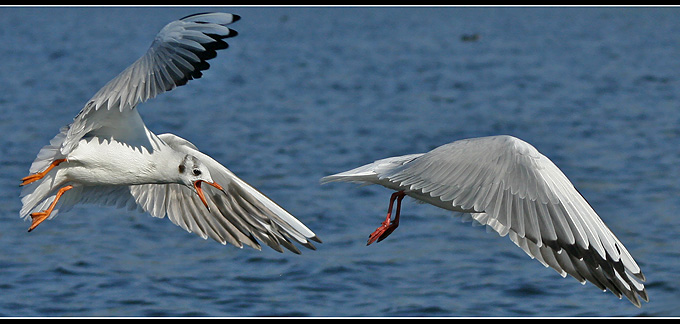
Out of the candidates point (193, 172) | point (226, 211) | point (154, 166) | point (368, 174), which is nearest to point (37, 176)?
point (154, 166)

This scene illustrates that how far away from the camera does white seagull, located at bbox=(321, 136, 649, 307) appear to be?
5199 millimetres

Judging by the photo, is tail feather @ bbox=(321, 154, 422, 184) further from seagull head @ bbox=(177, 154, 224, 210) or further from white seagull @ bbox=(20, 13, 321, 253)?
seagull head @ bbox=(177, 154, 224, 210)

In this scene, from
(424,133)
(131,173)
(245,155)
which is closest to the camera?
(131,173)

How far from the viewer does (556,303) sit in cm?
768

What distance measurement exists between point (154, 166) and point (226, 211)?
1008 mm

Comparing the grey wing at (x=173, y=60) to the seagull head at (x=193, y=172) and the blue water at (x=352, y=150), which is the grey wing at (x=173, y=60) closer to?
the blue water at (x=352, y=150)

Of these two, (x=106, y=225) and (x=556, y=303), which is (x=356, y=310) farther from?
(x=106, y=225)

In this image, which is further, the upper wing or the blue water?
Answer: the blue water

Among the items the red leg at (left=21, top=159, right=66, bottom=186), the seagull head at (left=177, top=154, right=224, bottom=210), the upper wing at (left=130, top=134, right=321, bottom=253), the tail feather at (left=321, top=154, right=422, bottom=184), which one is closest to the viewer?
the red leg at (left=21, top=159, right=66, bottom=186)

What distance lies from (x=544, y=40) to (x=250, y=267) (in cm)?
1954

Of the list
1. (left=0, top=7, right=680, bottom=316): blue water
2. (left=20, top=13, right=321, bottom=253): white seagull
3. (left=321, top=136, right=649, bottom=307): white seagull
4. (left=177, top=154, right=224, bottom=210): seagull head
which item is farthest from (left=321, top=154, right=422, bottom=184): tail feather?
(left=0, top=7, right=680, bottom=316): blue water

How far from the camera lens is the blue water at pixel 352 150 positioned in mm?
7864

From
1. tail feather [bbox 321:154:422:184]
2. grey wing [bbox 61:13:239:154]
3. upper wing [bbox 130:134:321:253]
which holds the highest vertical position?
grey wing [bbox 61:13:239:154]

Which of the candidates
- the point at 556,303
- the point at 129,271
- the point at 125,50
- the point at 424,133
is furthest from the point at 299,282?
the point at 125,50
